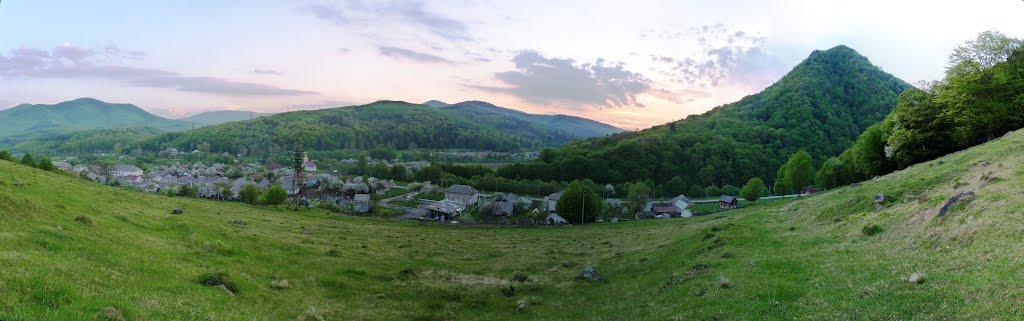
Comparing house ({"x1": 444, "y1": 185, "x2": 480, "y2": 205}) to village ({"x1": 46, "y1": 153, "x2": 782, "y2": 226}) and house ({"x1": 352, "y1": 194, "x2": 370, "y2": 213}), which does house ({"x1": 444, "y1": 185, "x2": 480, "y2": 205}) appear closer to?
village ({"x1": 46, "y1": 153, "x2": 782, "y2": 226})

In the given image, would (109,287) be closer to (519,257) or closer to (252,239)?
(252,239)

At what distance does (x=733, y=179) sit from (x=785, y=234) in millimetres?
173448

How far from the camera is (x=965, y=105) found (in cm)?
5362

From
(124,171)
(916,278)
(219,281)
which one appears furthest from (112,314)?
(124,171)

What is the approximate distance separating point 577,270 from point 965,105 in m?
52.5

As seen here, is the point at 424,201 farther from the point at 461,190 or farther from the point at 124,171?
the point at 124,171

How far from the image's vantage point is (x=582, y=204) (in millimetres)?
94688

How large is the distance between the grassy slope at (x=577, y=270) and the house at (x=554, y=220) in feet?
177

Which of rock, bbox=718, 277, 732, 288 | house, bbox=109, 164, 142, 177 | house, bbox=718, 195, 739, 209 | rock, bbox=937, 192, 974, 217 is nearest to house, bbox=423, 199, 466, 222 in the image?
house, bbox=718, 195, 739, 209

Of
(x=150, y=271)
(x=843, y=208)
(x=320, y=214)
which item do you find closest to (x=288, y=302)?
(x=150, y=271)

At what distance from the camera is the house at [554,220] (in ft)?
315

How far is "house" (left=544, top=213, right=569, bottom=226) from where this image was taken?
315 feet

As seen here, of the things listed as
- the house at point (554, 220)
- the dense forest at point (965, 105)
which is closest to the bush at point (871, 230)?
the dense forest at point (965, 105)

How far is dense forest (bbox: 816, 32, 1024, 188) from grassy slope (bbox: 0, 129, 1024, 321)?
23375 millimetres
